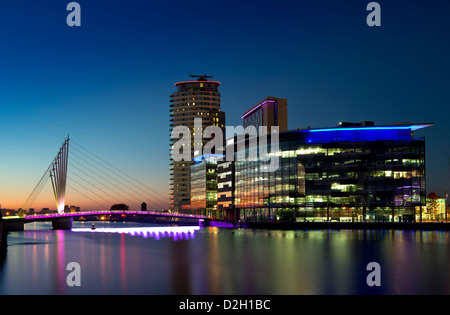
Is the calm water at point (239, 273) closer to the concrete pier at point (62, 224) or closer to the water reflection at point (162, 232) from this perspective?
the water reflection at point (162, 232)

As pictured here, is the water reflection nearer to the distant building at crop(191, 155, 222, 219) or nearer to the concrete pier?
the concrete pier

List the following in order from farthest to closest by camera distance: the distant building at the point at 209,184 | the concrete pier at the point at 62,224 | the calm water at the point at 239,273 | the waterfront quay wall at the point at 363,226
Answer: the distant building at the point at 209,184, the concrete pier at the point at 62,224, the waterfront quay wall at the point at 363,226, the calm water at the point at 239,273

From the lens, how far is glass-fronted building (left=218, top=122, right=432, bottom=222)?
123 meters

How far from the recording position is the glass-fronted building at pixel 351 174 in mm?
123188

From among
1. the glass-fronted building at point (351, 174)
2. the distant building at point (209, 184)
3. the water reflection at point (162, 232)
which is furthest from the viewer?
the distant building at point (209, 184)

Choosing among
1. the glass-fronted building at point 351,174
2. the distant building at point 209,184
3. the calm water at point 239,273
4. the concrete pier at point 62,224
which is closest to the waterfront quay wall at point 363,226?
the glass-fronted building at point 351,174

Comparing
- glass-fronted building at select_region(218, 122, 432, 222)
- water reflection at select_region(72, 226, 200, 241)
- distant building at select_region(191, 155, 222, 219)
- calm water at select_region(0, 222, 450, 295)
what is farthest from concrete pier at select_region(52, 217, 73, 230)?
calm water at select_region(0, 222, 450, 295)

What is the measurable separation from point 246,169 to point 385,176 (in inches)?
1739

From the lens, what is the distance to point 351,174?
12488 cm

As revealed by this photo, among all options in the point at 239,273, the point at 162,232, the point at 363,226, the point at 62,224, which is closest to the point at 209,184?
the point at 162,232

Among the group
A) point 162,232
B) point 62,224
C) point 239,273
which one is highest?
point 239,273

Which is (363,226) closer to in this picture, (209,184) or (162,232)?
(162,232)
